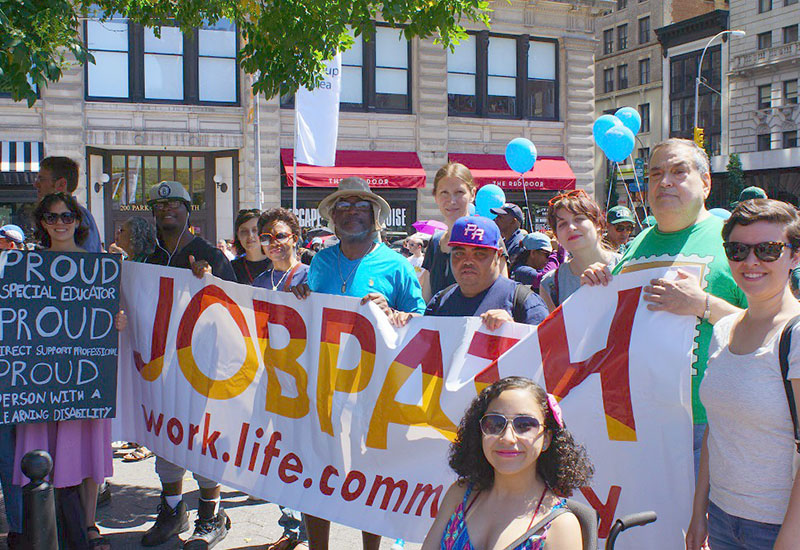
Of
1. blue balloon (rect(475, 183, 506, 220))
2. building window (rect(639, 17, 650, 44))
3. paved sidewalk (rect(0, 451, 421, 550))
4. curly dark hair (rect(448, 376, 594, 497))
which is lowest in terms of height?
paved sidewalk (rect(0, 451, 421, 550))

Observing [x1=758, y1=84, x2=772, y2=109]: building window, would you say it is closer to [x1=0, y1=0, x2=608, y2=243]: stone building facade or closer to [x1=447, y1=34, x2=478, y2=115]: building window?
[x1=0, y1=0, x2=608, y2=243]: stone building facade

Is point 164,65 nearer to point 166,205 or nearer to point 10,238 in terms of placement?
point 10,238

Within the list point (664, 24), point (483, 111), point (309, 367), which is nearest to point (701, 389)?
point (309, 367)

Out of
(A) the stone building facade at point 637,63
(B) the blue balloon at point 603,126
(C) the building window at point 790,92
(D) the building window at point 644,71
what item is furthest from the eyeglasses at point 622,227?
(D) the building window at point 644,71

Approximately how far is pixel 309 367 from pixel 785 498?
251 centimetres

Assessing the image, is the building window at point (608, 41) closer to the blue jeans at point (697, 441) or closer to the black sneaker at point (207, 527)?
the black sneaker at point (207, 527)

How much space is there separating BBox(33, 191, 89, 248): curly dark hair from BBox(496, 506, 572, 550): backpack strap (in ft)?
11.3

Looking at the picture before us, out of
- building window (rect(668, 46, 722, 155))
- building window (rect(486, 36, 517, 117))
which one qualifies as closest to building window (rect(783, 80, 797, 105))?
building window (rect(668, 46, 722, 155))

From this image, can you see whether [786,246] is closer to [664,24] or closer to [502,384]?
[502,384]

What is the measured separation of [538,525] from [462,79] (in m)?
21.9

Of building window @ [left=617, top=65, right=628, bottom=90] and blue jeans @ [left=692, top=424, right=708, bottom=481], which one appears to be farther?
building window @ [left=617, top=65, right=628, bottom=90]

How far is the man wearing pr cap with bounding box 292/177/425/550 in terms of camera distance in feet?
14.2

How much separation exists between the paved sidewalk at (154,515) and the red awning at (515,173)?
1687 centimetres

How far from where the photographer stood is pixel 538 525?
2.46 meters
